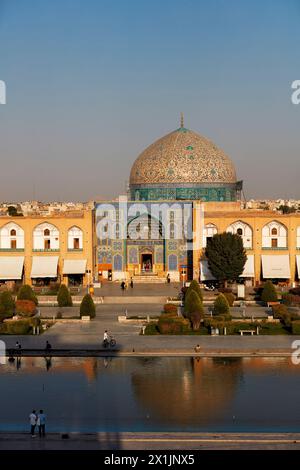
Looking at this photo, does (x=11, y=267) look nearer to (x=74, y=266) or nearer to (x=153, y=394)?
(x=74, y=266)

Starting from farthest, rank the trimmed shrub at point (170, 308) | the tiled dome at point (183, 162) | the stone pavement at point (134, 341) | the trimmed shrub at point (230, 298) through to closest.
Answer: the tiled dome at point (183, 162) → the trimmed shrub at point (230, 298) → the trimmed shrub at point (170, 308) → the stone pavement at point (134, 341)

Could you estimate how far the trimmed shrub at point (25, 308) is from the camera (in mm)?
30516

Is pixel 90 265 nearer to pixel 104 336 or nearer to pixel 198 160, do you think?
pixel 198 160

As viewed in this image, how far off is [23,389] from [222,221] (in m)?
22.2

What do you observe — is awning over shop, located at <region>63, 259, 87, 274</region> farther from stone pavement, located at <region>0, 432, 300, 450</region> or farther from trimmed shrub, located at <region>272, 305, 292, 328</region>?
stone pavement, located at <region>0, 432, 300, 450</region>

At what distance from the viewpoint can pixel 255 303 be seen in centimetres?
3409

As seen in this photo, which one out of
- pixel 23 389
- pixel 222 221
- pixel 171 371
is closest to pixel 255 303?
pixel 222 221

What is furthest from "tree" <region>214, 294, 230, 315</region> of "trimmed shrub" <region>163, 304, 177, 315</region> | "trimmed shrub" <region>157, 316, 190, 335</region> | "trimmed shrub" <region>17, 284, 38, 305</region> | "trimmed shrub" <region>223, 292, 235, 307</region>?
"trimmed shrub" <region>17, 284, 38, 305</region>

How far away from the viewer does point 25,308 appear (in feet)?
100

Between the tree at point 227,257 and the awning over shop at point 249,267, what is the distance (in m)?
1.42

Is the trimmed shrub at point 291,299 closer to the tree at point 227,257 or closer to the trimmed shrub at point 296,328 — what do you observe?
the tree at point 227,257

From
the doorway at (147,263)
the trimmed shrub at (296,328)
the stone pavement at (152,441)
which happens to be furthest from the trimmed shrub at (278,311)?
the stone pavement at (152,441)
